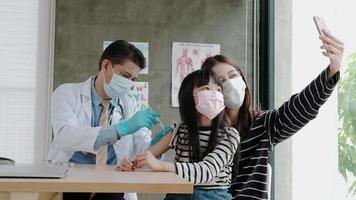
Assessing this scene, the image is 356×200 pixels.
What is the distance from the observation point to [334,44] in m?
1.40

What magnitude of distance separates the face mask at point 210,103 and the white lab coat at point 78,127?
0.41 m

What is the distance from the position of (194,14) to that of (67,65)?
0.86 metres

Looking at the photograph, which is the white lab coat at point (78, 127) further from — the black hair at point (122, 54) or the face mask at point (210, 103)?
the face mask at point (210, 103)

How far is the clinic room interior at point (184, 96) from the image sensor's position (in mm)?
1387

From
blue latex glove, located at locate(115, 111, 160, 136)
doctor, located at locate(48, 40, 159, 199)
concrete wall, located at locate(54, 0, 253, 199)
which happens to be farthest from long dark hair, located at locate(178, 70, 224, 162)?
concrete wall, located at locate(54, 0, 253, 199)

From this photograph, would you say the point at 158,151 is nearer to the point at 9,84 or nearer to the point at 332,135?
the point at 332,135

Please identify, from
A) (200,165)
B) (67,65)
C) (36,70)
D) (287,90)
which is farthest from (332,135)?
(36,70)

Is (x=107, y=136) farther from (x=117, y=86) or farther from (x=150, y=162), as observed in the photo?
(x=150, y=162)

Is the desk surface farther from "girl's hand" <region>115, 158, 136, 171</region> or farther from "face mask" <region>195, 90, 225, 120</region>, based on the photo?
"face mask" <region>195, 90, 225, 120</region>

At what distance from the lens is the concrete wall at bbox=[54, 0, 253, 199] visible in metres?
2.88

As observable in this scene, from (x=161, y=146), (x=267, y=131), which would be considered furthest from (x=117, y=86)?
(x=267, y=131)

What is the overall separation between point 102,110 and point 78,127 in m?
0.19

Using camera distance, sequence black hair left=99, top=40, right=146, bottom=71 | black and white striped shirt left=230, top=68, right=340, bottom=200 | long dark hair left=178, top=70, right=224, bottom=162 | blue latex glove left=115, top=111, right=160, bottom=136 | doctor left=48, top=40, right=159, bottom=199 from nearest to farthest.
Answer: long dark hair left=178, top=70, right=224, bottom=162 → black and white striped shirt left=230, top=68, right=340, bottom=200 → blue latex glove left=115, top=111, right=160, bottom=136 → doctor left=48, top=40, right=159, bottom=199 → black hair left=99, top=40, right=146, bottom=71

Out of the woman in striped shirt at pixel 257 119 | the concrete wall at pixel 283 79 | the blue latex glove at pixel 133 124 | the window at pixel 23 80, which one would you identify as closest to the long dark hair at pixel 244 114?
the woman in striped shirt at pixel 257 119
